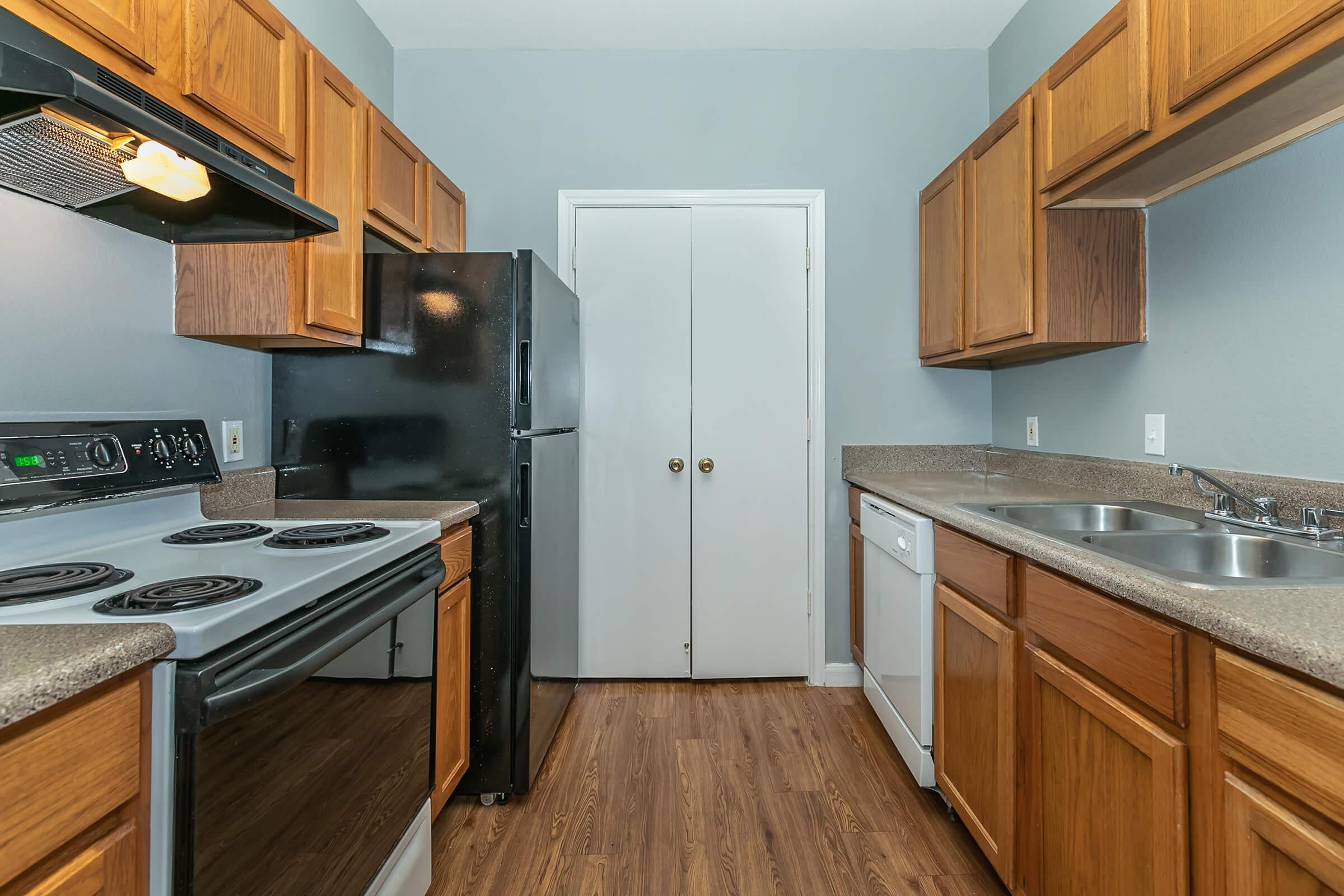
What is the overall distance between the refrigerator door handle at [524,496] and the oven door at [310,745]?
1.34 feet

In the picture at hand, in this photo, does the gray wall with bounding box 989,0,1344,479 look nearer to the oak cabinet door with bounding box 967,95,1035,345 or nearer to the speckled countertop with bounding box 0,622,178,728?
the oak cabinet door with bounding box 967,95,1035,345

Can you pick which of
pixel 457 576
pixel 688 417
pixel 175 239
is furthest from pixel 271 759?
pixel 688 417

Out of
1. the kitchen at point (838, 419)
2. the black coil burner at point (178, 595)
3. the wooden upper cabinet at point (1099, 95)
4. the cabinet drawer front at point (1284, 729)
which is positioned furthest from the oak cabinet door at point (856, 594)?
the black coil burner at point (178, 595)

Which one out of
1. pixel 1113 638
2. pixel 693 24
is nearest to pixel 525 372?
pixel 1113 638

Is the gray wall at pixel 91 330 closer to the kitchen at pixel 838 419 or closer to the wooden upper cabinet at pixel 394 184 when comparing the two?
the kitchen at pixel 838 419

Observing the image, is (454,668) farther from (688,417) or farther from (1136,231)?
(1136,231)

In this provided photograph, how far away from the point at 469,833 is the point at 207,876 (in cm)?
105

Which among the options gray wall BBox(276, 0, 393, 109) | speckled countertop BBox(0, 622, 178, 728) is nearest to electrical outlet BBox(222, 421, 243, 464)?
speckled countertop BBox(0, 622, 178, 728)

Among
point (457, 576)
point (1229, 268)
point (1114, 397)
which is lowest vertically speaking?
point (457, 576)

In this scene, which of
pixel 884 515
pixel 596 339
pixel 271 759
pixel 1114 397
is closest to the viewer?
pixel 271 759

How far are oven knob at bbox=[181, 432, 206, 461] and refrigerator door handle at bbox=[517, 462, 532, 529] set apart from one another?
755 mm

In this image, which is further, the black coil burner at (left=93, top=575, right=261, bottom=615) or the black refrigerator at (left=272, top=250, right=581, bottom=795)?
the black refrigerator at (left=272, top=250, right=581, bottom=795)

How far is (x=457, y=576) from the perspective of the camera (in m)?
1.68

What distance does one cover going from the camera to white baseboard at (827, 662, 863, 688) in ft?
8.70
